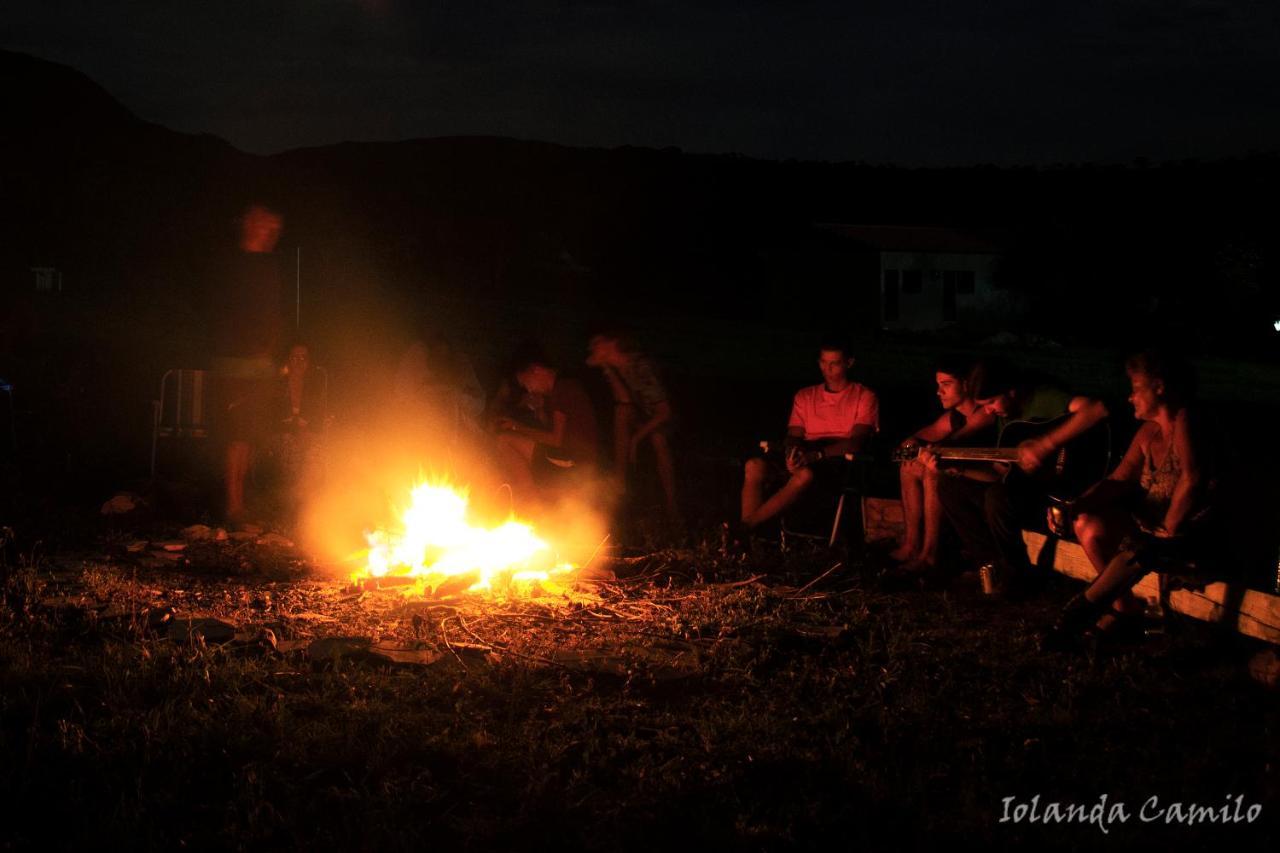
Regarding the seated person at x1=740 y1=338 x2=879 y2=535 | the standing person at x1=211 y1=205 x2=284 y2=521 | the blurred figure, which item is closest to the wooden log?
the seated person at x1=740 y1=338 x2=879 y2=535

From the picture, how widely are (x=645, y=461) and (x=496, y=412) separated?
1.47 meters

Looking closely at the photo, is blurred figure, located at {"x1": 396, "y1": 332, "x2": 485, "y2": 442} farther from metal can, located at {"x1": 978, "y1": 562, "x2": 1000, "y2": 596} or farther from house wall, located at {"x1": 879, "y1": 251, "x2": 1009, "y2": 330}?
house wall, located at {"x1": 879, "y1": 251, "x2": 1009, "y2": 330}

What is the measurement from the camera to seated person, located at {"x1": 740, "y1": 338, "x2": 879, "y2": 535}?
7.25 meters

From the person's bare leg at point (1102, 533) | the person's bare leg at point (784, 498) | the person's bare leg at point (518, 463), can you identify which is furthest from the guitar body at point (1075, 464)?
the person's bare leg at point (518, 463)

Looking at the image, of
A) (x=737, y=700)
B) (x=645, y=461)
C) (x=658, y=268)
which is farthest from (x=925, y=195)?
(x=737, y=700)

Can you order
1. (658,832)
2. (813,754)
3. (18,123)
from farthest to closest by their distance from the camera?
(18,123) < (813,754) < (658,832)

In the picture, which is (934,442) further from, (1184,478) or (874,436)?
(1184,478)

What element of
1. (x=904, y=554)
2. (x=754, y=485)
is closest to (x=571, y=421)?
(x=754, y=485)

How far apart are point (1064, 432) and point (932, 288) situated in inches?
1488

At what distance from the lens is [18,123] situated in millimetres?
46531

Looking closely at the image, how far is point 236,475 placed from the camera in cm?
801

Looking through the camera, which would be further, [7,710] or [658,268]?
[658,268]

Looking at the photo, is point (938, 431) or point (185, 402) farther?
point (185, 402)

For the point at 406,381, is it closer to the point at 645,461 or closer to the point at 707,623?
the point at 645,461
